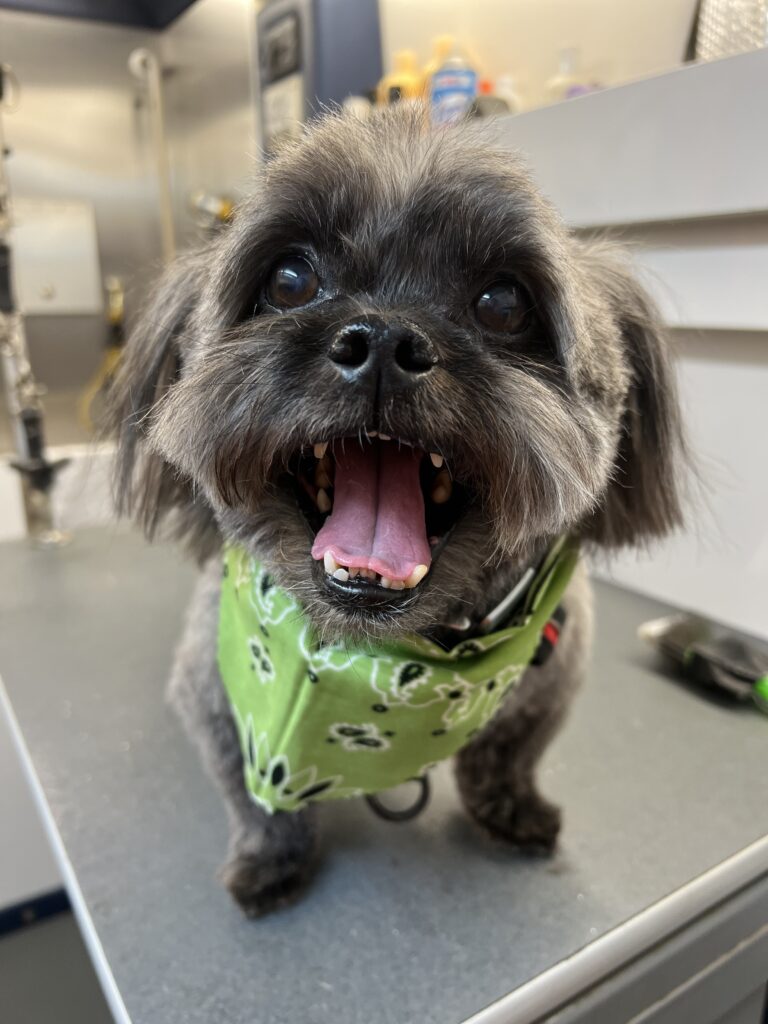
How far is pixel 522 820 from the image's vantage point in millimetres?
745

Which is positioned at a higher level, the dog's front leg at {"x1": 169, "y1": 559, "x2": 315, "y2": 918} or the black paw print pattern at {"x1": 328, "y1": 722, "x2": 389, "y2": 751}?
the black paw print pattern at {"x1": 328, "y1": 722, "x2": 389, "y2": 751}

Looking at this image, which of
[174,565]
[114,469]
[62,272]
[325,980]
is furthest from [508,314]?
[62,272]

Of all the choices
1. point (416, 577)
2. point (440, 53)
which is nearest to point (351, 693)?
point (416, 577)

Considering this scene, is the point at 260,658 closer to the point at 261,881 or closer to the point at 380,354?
the point at 261,881

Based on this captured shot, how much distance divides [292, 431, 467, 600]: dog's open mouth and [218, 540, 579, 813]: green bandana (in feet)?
0.30

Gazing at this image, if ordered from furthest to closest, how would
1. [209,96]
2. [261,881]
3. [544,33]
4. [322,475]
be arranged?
[209,96]
[544,33]
[261,881]
[322,475]

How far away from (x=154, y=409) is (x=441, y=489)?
0.84 ft

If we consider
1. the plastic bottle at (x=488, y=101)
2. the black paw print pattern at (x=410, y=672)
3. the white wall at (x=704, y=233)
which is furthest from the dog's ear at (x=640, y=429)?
the plastic bottle at (x=488, y=101)

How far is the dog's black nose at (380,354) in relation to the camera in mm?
455

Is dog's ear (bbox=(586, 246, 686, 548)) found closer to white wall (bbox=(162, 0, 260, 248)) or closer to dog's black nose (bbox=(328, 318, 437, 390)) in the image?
dog's black nose (bbox=(328, 318, 437, 390))

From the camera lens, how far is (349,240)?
0.54 m

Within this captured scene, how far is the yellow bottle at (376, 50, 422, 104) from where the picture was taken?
4.56 ft

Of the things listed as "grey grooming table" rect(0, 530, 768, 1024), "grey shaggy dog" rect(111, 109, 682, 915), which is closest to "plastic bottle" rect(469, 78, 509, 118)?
"grey shaggy dog" rect(111, 109, 682, 915)

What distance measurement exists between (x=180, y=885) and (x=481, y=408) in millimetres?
515
